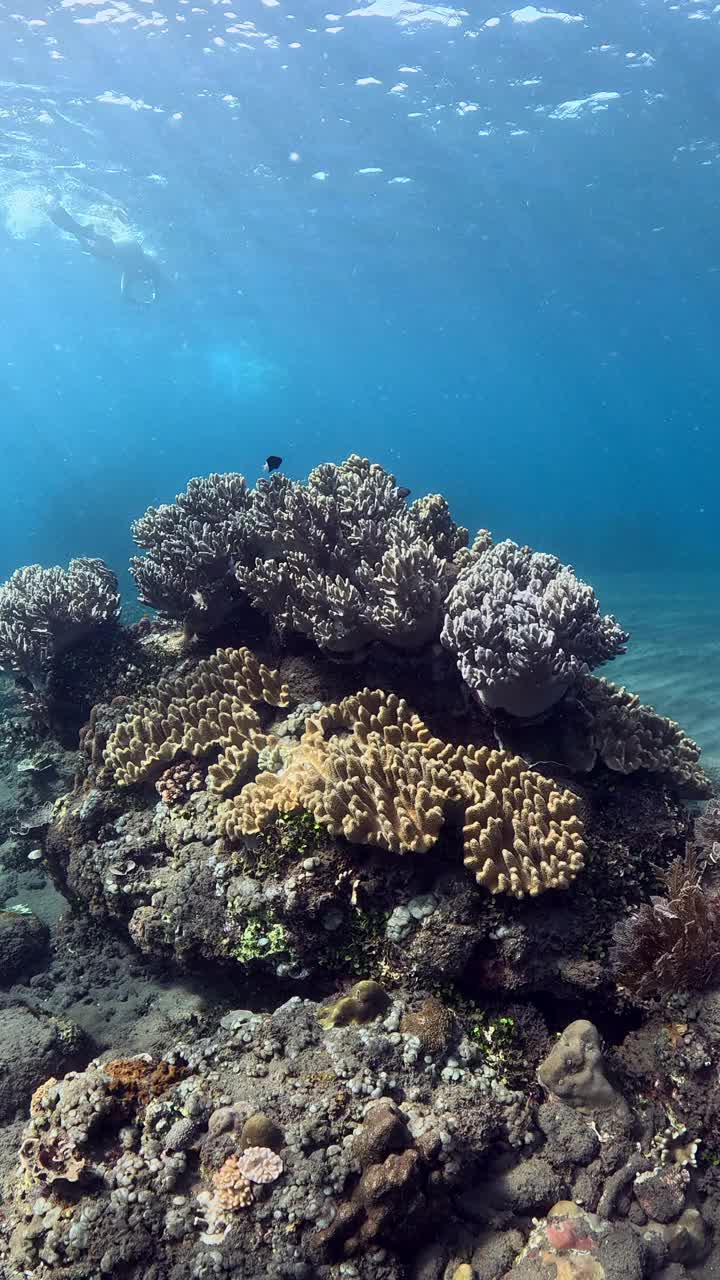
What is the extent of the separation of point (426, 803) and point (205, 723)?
256 centimetres

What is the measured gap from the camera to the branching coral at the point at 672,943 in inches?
157

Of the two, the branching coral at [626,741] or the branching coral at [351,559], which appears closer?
the branching coral at [626,741]

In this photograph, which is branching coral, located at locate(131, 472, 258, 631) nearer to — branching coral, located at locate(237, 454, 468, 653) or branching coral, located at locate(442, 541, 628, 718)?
branching coral, located at locate(237, 454, 468, 653)

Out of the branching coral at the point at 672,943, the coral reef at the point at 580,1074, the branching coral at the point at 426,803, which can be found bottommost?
the coral reef at the point at 580,1074

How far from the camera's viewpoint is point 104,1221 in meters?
3.23

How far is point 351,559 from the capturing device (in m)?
6.77

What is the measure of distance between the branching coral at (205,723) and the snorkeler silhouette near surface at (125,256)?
39627 millimetres

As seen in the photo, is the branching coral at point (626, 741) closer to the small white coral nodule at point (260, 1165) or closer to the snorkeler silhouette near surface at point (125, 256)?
the small white coral nodule at point (260, 1165)

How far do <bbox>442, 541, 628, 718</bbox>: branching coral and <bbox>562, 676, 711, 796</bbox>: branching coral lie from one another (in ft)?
1.22

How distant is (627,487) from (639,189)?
106772 mm

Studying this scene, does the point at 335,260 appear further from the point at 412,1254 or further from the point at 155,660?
the point at 412,1254

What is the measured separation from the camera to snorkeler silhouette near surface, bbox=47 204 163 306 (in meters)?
37.8

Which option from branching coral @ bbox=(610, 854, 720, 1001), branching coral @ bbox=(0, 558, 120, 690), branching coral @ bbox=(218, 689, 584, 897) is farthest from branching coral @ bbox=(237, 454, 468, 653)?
branching coral @ bbox=(610, 854, 720, 1001)

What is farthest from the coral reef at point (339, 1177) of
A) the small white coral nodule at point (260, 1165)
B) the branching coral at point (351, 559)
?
the branching coral at point (351, 559)
